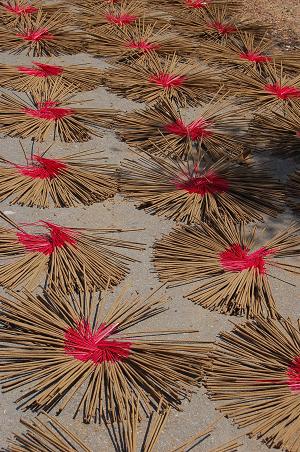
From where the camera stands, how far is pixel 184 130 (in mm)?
3033

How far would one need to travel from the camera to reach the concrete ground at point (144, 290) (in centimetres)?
179

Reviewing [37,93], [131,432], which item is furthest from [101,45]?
[131,432]

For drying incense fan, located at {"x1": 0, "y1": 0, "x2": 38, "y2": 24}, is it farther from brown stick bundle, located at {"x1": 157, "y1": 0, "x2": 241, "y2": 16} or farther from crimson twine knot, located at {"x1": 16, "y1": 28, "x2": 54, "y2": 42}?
brown stick bundle, located at {"x1": 157, "y1": 0, "x2": 241, "y2": 16}

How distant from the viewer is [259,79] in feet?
11.3

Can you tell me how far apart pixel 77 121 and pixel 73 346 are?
124cm

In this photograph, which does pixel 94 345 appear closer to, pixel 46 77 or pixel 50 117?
pixel 50 117

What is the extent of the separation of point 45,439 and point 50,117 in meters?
1.59

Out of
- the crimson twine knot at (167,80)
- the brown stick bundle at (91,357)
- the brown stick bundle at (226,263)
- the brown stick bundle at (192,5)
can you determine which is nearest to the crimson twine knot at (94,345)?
the brown stick bundle at (91,357)

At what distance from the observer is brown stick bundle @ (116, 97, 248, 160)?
2.94m

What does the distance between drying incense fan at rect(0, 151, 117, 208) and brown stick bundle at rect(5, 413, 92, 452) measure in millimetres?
933

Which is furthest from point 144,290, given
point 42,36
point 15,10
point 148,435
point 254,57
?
point 15,10

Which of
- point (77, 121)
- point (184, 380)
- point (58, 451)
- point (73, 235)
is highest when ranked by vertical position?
point (77, 121)

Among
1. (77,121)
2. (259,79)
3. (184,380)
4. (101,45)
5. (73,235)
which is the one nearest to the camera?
(184,380)

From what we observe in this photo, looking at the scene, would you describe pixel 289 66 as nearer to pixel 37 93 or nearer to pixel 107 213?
pixel 37 93
